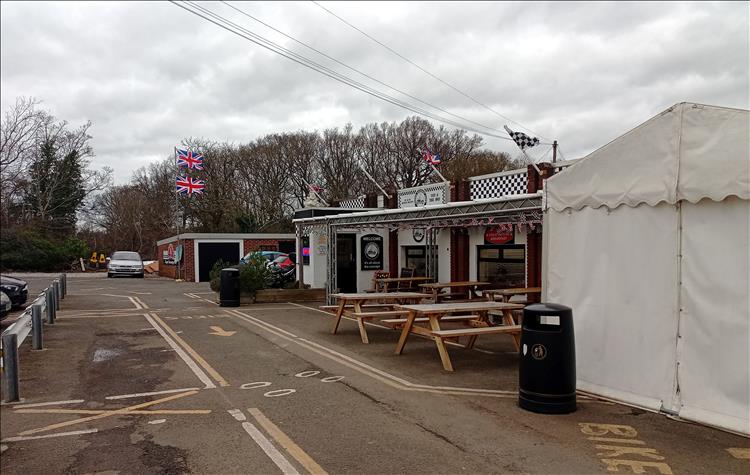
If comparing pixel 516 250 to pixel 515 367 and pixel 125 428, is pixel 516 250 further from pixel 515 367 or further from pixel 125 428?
pixel 125 428

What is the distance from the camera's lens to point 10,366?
238 inches

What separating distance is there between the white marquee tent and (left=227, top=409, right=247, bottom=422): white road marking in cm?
405

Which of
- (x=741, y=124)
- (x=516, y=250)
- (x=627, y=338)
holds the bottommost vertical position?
(x=627, y=338)

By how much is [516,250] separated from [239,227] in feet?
87.2

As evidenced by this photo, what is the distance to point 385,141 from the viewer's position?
45.6m

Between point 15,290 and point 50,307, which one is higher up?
point 15,290

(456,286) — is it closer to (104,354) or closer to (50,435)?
(104,354)

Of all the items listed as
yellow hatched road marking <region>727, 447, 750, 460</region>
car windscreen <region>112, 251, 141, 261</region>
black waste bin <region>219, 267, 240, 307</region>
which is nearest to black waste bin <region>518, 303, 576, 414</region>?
yellow hatched road marking <region>727, 447, 750, 460</region>

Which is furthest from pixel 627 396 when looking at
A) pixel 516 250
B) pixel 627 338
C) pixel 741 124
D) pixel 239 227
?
pixel 239 227

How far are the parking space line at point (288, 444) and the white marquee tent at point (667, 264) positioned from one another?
3.76 meters

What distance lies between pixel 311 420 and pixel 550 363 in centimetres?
255

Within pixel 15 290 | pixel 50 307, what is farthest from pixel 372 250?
pixel 15 290

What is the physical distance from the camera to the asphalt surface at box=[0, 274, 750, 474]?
178 inches

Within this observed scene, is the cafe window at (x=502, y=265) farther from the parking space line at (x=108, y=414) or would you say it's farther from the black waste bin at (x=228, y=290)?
the parking space line at (x=108, y=414)
